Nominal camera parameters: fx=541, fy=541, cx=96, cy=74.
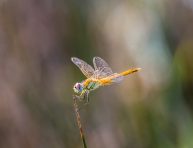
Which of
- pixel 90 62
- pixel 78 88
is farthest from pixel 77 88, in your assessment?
pixel 90 62

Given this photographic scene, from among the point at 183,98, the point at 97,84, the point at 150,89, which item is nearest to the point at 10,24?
the point at 150,89

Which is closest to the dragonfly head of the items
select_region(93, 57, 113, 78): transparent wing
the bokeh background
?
select_region(93, 57, 113, 78): transparent wing

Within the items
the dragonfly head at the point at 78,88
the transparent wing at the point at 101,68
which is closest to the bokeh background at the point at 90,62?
the transparent wing at the point at 101,68

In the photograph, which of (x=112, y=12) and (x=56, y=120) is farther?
(x=112, y=12)

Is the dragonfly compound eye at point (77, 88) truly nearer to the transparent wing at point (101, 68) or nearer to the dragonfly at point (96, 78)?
the dragonfly at point (96, 78)

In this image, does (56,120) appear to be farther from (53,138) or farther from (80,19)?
(80,19)

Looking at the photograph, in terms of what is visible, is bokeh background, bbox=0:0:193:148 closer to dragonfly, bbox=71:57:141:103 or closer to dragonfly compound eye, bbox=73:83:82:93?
dragonfly, bbox=71:57:141:103
